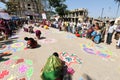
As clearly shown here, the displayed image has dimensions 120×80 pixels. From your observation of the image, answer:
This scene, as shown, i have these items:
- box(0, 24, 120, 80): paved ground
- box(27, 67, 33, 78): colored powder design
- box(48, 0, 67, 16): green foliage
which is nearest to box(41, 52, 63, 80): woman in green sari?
box(0, 24, 120, 80): paved ground

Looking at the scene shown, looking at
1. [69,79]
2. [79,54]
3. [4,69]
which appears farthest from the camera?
[79,54]

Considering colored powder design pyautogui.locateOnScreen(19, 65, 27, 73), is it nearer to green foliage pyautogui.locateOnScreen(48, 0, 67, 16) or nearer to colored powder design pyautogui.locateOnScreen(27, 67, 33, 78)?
colored powder design pyautogui.locateOnScreen(27, 67, 33, 78)

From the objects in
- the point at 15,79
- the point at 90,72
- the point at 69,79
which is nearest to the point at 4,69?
the point at 15,79

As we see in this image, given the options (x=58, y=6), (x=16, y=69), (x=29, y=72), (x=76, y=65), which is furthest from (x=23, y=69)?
(x=58, y=6)

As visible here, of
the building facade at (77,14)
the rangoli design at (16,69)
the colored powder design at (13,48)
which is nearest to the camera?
the rangoli design at (16,69)

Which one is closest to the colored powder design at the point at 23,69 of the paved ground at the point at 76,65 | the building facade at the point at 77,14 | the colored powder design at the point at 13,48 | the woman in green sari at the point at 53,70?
the paved ground at the point at 76,65

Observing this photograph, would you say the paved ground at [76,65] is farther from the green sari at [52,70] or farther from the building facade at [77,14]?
the building facade at [77,14]

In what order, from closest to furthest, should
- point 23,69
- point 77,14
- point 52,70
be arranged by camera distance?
1. point 52,70
2. point 23,69
3. point 77,14

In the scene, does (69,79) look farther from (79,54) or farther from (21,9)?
(21,9)

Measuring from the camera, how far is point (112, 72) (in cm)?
513

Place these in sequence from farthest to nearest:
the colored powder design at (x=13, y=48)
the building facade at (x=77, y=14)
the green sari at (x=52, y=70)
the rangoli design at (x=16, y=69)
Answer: the building facade at (x=77, y=14) → the colored powder design at (x=13, y=48) → the rangoli design at (x=16, y=69) → the green sari at (x=52, y=70)

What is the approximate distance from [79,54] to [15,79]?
3921mm

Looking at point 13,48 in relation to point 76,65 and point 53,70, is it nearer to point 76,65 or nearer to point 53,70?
point 76,65

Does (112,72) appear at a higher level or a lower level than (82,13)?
lower
